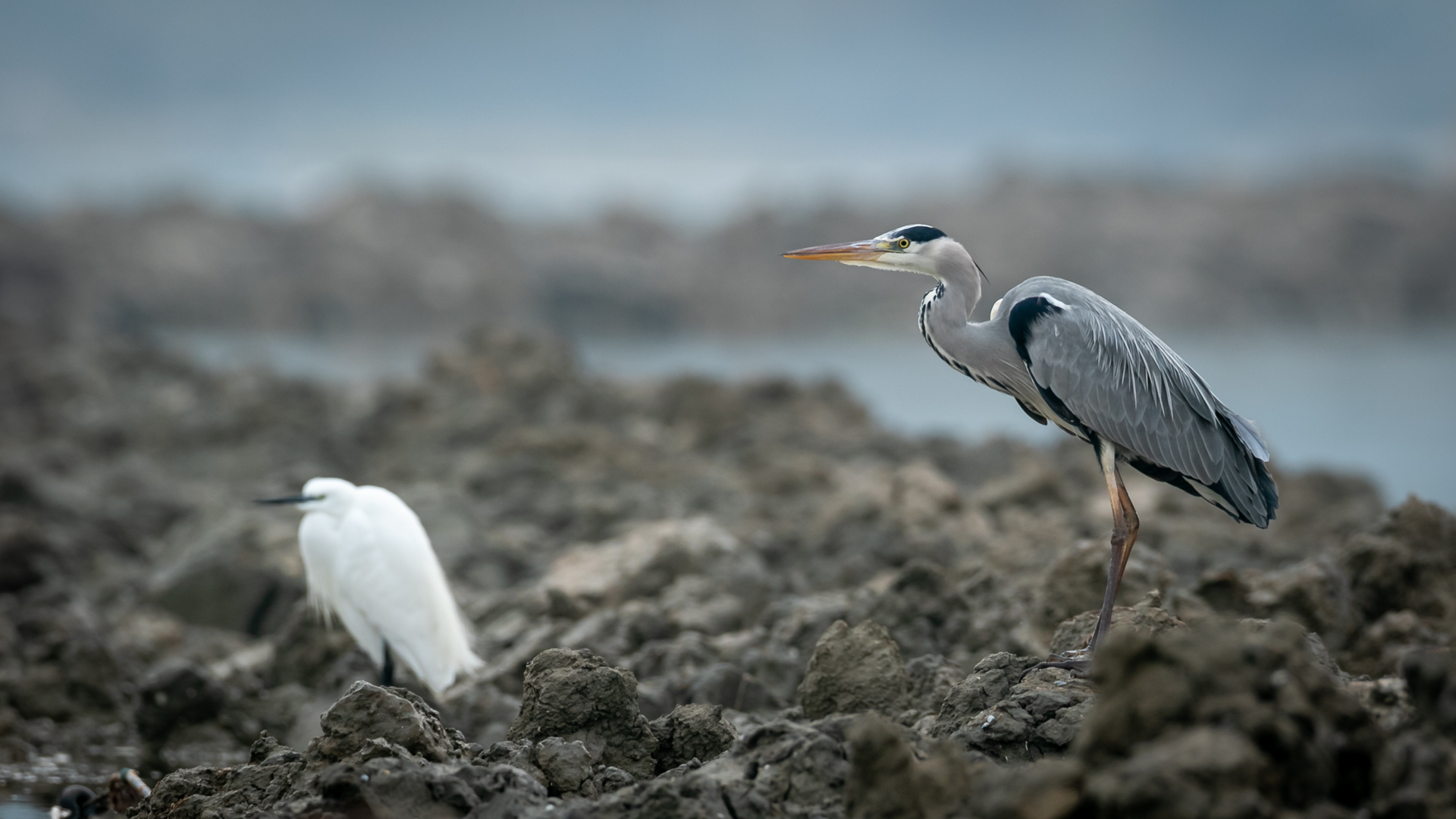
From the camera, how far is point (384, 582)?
21.2 feet

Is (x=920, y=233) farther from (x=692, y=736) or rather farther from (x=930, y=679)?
(x=692, y=736)

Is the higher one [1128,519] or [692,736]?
[1128,519]

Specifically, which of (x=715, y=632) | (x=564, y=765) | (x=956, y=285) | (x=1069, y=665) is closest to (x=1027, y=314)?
(x=956, y=285)

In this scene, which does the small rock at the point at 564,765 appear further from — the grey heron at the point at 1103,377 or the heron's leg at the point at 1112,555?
the grey heron at the point at 1103,377

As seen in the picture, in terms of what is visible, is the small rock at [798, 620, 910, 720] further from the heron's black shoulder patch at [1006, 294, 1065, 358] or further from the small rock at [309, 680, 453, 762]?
the small rock at [309, 680, 453, 762]

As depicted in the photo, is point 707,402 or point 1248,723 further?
point 707,402

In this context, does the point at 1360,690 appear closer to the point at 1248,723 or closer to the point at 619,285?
the point at 1248,723

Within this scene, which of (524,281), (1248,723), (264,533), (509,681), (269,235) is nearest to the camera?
A: (1248,723)

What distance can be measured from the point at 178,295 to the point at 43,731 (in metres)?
59.8

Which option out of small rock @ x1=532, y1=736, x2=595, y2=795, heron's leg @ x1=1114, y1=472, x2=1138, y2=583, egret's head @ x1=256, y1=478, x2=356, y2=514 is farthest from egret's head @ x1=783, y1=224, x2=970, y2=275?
egret's head @ x1=256, y1=478, x2=356, y2=514

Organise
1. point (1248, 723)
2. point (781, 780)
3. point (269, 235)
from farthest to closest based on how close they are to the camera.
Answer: point (269, 235) → point (781, 780) → point (1248, 723)

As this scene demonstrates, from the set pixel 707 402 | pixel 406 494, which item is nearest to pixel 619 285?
pixel 707 402

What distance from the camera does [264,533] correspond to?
857cm

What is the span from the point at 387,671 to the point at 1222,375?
37793 mm
